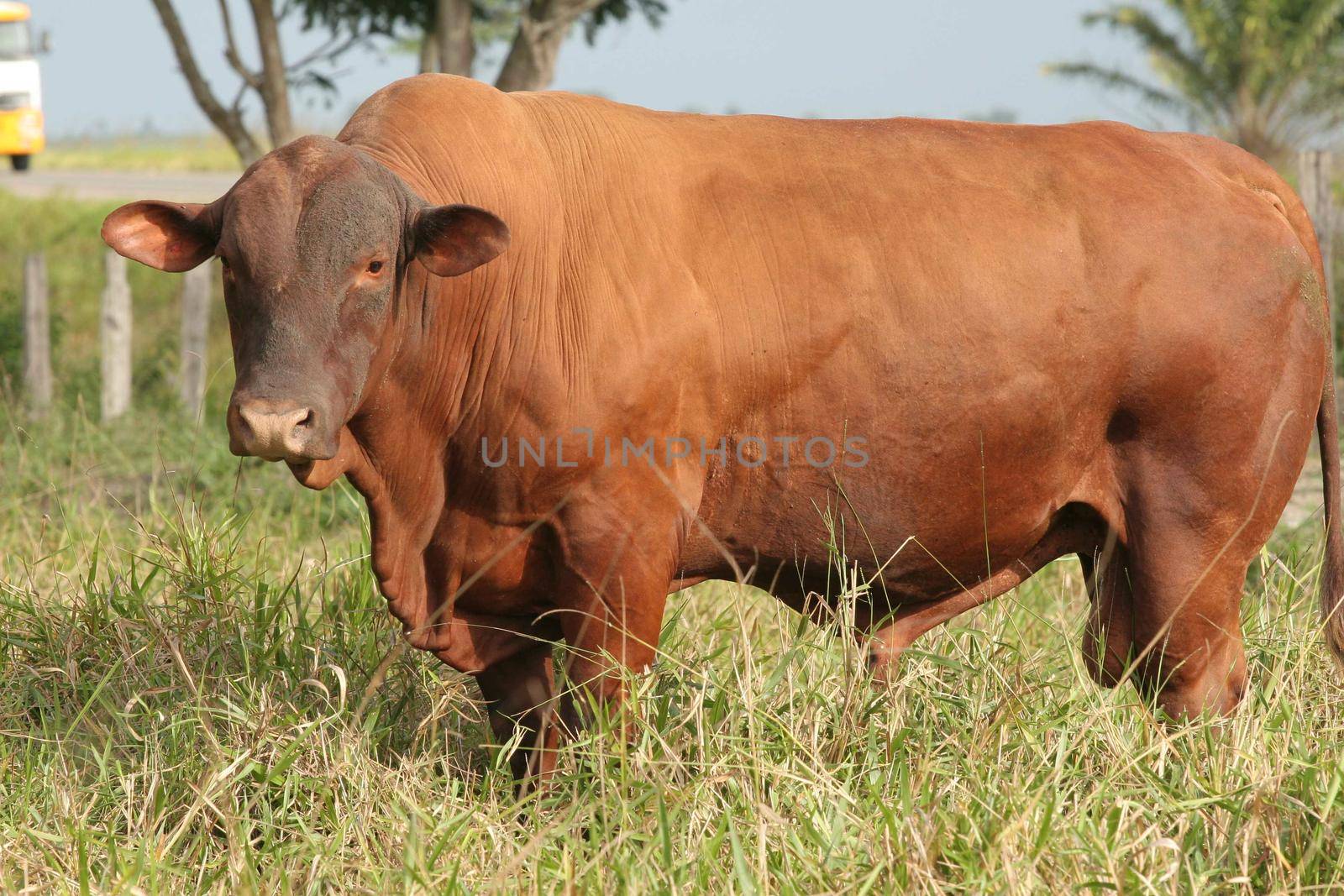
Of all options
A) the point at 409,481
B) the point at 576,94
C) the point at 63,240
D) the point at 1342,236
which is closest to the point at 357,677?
the point at 409,481

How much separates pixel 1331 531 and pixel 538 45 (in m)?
5.12

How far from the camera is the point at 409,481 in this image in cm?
332

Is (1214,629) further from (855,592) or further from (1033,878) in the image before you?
(1033,878)

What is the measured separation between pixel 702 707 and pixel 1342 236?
9193 millimetres

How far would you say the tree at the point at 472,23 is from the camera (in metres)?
7.41

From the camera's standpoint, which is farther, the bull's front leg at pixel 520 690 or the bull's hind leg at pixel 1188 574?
the bull's front leg at pixel 520 690

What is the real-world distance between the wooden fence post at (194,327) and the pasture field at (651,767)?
5228 mm

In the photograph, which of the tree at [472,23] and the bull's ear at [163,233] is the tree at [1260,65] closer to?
the tree at [472,23]

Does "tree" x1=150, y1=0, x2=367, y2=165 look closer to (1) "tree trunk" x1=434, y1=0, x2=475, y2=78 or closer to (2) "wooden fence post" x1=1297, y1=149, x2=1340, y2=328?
(1) "tree trunk" x1=434, y1=0, x2=475, y2=78

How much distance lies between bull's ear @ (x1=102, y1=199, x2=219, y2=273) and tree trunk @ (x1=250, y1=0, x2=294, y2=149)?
15.7 ft

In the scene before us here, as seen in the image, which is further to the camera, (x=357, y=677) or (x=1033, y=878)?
(x=357, y=677)

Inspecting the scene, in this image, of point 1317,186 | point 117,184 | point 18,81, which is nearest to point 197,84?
point 1317,186

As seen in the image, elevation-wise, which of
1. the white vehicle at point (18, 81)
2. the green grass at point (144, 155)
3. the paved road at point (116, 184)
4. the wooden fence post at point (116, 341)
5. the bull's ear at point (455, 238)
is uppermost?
the bull's ear at point (455, 238)

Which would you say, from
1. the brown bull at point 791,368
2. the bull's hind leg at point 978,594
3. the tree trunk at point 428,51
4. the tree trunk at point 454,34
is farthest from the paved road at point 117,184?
the bull's hind leg at point 978,594
